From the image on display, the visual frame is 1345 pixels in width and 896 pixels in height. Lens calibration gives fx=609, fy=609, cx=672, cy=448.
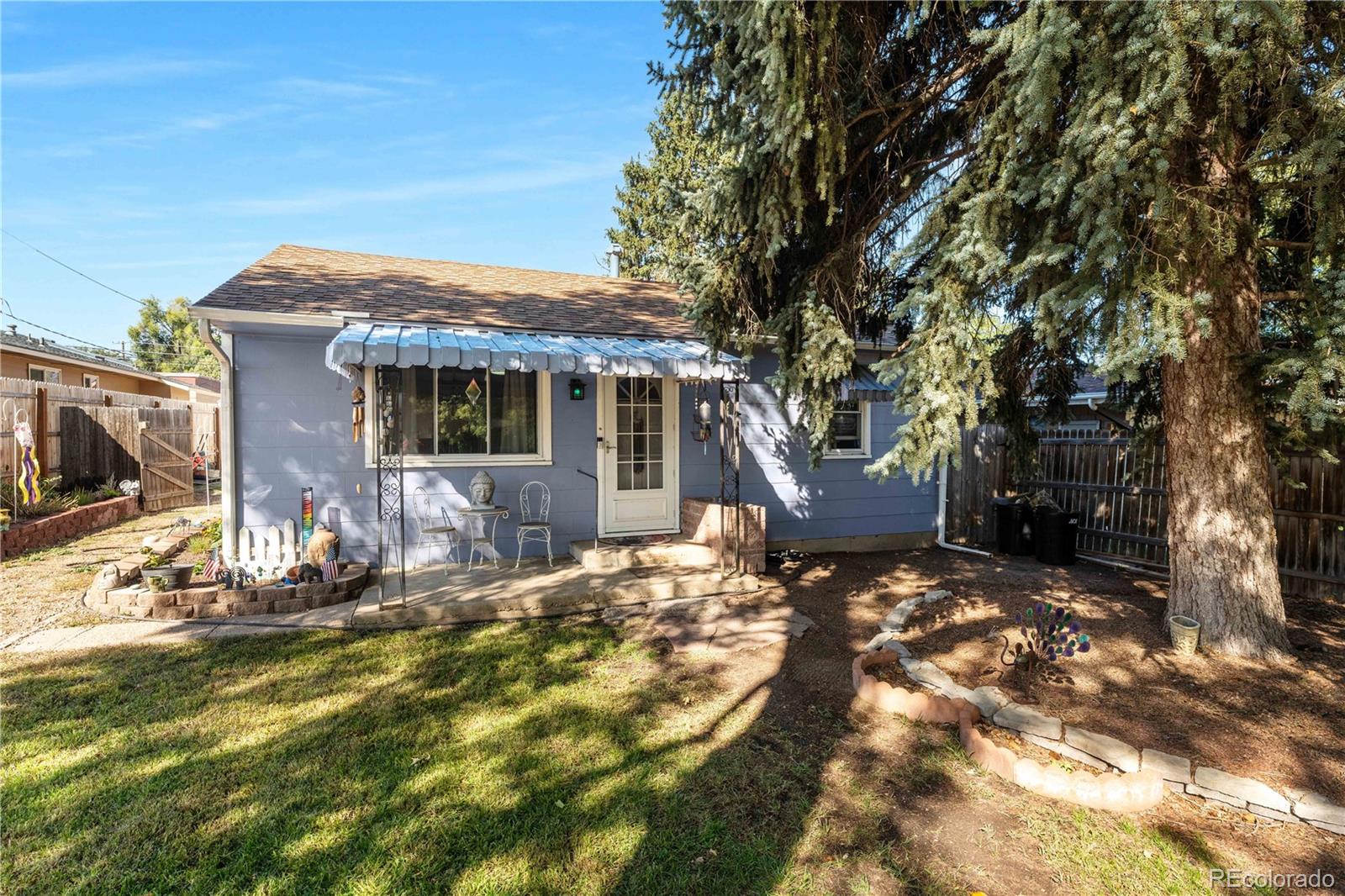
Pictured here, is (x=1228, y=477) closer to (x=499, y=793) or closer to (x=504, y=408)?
(x=499, y=793)

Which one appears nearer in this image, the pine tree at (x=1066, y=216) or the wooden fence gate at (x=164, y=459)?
the pine tree at (x=1066, y=216)

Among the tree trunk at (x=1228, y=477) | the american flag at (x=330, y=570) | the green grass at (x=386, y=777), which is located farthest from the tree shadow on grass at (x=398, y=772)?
the tree trunk at (x=1228, y=477)

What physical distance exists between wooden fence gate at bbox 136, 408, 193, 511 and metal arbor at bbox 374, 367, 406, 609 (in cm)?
841

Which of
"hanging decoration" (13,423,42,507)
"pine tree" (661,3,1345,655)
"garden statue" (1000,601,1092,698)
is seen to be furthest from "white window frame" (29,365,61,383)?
"garden statue" (1000,601,1092,698)

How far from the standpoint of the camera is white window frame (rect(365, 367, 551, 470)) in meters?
6.42

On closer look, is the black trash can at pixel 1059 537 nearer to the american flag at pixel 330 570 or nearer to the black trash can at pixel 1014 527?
the black trash can at pixel 1014 527

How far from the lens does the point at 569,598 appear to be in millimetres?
5617

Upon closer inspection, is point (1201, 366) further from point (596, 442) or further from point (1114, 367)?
point (596, 442)

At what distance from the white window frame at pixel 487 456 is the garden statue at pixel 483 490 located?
0.42 m

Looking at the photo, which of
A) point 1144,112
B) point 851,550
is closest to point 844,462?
point 851,550

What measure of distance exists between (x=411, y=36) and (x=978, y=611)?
9.51 metres

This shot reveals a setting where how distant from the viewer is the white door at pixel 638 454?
24.2 ft

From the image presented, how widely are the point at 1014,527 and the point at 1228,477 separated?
458cm

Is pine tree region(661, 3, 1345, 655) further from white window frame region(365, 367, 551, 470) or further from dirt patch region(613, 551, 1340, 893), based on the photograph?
white window frame region(365, 367, 551, 470)
